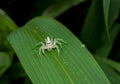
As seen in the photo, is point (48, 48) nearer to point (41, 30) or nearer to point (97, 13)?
point (41, 30)

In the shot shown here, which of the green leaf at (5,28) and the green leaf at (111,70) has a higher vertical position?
the green leaf at (5,28)

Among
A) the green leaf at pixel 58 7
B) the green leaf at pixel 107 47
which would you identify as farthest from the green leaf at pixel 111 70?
the green leaf at pixel 58 7

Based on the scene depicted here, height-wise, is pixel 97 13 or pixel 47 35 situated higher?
pixel 47 35

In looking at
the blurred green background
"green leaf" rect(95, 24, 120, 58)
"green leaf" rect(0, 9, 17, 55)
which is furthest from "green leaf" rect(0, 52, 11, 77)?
"green leaf" rect(95, 24, 120, 58)

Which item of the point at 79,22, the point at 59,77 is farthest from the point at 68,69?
the point at 79,22

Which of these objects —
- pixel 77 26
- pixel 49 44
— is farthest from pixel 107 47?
pixel 49 44

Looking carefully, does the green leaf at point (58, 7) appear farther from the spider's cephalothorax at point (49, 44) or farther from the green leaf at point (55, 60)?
the spider's cephalothorax at point (49, 44)
